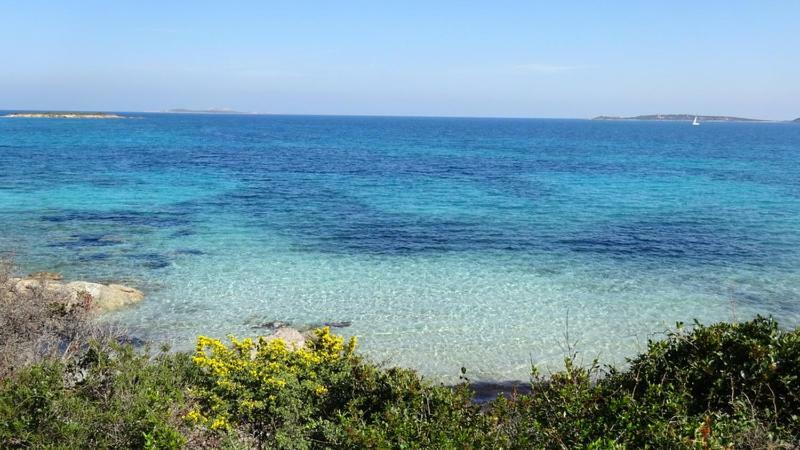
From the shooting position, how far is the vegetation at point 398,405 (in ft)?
24.4

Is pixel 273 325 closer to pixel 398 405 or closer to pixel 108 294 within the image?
pixel 108 294

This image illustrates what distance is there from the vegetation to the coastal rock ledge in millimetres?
7569

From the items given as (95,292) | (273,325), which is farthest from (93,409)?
(95,292)

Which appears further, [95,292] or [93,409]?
[95,292]

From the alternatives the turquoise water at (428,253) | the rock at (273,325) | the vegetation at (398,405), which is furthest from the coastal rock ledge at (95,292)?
the vegetation at (398,405)

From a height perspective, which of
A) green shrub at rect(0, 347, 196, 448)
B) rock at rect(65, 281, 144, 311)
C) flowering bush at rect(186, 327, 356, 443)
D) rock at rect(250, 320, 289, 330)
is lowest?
rock at rect(250, 320, 289, 330)

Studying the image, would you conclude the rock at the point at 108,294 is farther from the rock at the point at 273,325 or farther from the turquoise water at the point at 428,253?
the rock at the point at 273,325

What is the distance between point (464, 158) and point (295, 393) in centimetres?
7309

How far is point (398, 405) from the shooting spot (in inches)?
365

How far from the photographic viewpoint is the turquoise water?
1942 centimetres

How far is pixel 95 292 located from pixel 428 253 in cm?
1418

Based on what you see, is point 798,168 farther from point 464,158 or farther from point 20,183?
point 20,183

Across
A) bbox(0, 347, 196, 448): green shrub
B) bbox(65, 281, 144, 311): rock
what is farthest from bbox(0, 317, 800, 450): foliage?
bbox(65, 281, 144, 311): rock

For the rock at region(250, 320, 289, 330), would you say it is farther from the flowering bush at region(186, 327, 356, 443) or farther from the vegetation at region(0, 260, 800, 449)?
the vegetation at region(0, 260, 800, 449)
